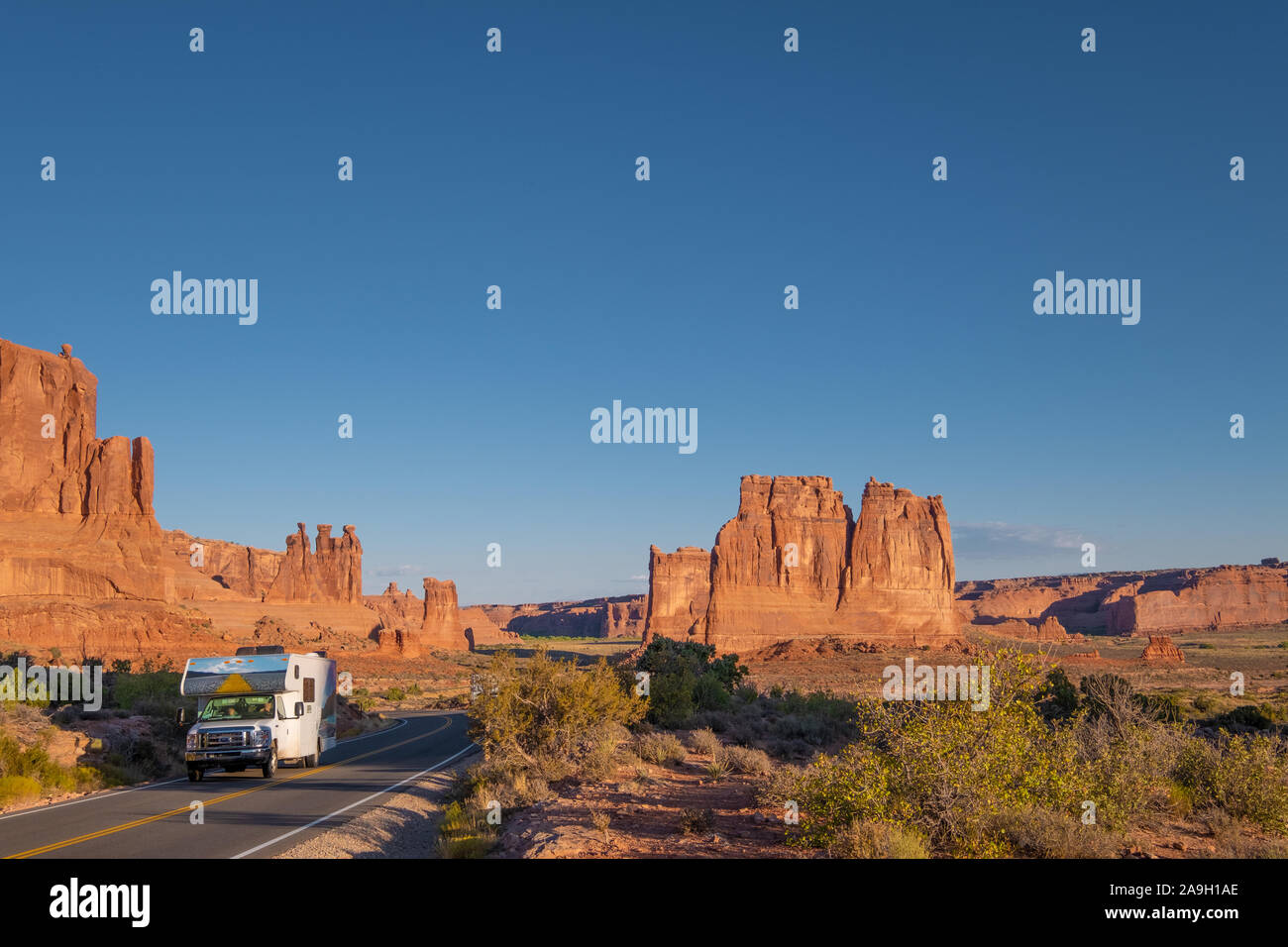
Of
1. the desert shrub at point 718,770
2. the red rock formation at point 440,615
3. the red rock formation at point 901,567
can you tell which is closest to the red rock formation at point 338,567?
the red rock formation at point 440,615

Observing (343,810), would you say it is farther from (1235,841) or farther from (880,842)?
(1235,841)

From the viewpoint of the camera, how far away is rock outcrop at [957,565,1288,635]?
142 meters

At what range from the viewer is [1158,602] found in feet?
473

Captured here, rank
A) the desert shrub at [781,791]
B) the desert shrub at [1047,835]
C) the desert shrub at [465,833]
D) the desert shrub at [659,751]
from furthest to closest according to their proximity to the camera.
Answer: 1. the desert shrub at [659,751]
2. the desert shrub at [781,791]
3. the desert shrub at [465,833]
4. the desert shrub at [1047,835]

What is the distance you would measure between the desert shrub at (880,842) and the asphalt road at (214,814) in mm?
7029

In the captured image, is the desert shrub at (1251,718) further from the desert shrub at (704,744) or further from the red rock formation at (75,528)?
the red rock formation at (75,528)

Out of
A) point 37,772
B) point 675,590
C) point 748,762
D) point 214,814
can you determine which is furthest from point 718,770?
point 675,590

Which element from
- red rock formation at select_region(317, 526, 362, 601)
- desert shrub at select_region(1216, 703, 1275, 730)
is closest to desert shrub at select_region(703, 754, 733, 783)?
desert shrub at select_region(1216, 703, 1275, 730)

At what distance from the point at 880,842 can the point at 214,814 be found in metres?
11.4

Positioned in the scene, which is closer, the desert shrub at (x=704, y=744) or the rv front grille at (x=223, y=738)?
the rv front grille at (x=223, y=738)

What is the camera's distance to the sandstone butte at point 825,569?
105500 millimetres

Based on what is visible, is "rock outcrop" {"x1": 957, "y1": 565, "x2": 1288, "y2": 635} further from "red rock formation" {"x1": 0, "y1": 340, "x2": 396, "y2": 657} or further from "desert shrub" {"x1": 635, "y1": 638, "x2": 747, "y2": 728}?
"red rock formation" {"x1": 0, "y1": 340, "x2": 396, "y2": 657}
